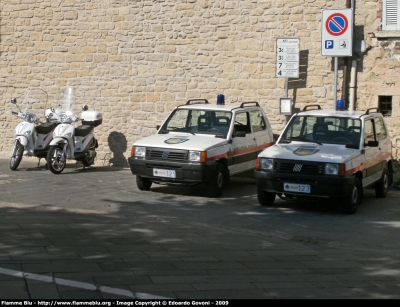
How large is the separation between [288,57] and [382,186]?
12.7 ft

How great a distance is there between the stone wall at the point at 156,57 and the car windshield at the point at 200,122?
104 inches

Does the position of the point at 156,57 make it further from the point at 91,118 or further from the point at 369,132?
the point at 369,132

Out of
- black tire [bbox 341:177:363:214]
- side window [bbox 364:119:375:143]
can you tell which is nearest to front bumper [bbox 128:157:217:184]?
black tire [bbox 341:177:363:214]

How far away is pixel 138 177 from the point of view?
13.6 m

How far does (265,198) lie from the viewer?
40.2 ft

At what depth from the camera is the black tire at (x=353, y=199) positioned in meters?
11.5

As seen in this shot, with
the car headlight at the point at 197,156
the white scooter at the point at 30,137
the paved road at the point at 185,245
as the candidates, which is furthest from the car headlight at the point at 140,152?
the white scooter at the point at 30,137

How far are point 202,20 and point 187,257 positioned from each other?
9.57 m

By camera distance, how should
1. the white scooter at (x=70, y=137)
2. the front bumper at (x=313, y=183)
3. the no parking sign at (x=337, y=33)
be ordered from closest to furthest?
the front bumper at (x=313, y=183)
the no parking sign at (x=337, y=33)
the white scooter at (x=70, y=137)

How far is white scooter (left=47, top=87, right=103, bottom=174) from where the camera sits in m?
15.8

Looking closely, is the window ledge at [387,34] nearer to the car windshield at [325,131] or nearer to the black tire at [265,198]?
the car windshield at [325,131]

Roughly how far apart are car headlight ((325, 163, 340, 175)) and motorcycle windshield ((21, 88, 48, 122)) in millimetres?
8512

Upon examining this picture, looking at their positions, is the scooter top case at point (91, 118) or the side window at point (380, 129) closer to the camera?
the side window at point (380, 129)

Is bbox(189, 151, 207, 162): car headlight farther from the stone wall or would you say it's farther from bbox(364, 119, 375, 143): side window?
the stone wall
